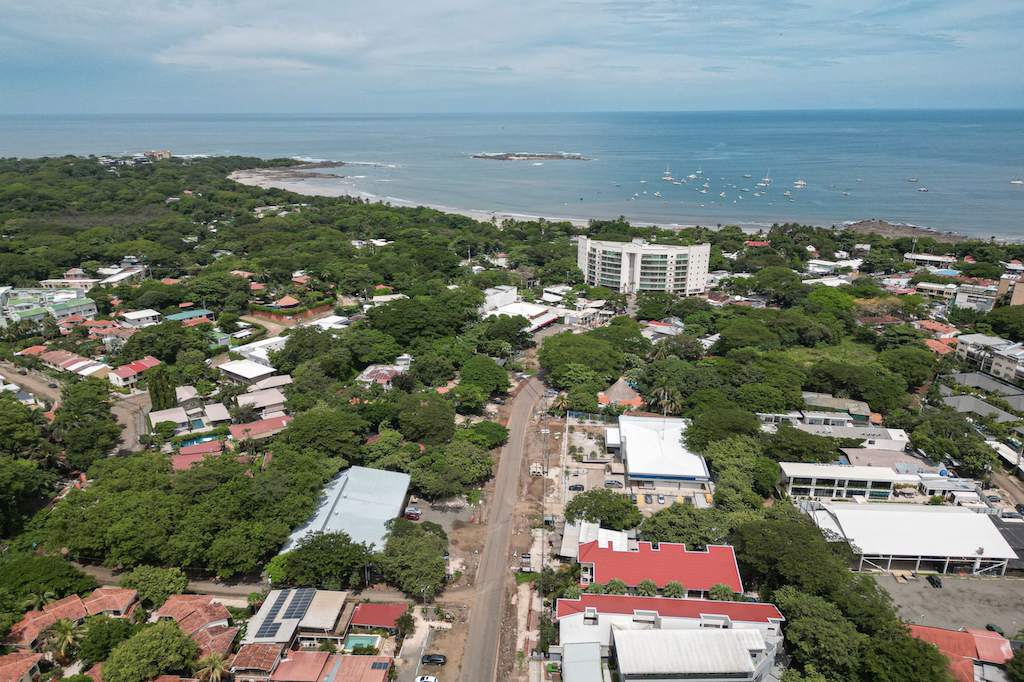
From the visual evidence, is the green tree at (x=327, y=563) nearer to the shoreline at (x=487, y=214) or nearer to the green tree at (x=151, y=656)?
the green tree at (x=151, y=656)

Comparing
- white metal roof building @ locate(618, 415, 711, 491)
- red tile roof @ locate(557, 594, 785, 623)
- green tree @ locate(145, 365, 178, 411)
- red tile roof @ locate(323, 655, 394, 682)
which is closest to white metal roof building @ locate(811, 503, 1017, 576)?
white metal roof building @ locate(618, 415, 711, 491)

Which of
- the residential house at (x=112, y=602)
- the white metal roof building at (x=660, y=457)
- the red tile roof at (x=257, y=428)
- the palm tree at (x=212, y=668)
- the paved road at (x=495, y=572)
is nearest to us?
the palm tree at (x=212, y=668)

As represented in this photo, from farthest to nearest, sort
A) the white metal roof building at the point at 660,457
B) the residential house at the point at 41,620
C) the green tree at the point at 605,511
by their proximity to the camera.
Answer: the white metal roof building at the point at 660,457 < the green tree at the point at 605,511 < the residential house at the point at 41,620

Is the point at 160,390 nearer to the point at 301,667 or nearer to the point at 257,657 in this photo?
the point at 257,657

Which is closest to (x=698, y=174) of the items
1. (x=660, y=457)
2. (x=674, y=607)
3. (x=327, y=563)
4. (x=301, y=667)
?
(x=660, y=457)

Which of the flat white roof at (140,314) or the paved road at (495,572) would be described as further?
the flat white roof at (140,314)

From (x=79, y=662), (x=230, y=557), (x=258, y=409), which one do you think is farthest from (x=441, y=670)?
(x=258, y=409)

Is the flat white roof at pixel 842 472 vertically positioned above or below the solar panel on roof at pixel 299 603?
above

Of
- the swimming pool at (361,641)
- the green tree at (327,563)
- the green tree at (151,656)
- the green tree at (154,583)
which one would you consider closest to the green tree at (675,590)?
the swimming pool at (361,641)
